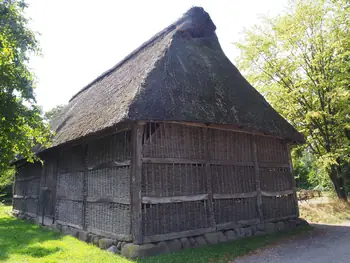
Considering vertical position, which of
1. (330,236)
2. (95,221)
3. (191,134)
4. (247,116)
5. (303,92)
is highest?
(303,92)

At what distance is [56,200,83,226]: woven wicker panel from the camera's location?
28.5 ft

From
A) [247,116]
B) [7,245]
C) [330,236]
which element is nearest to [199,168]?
[247,116]

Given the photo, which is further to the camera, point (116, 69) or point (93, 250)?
point (116, 69)

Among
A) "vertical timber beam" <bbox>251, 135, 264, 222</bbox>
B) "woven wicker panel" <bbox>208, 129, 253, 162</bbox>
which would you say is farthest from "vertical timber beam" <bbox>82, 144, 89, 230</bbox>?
"vertical timber beam" <bbox>251, 135, 264, 222</bbox>

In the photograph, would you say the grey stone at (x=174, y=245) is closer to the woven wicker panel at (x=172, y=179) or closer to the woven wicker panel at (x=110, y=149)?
the woven wicker panel at (x=172, y=179)

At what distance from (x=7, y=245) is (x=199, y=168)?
18.8ft

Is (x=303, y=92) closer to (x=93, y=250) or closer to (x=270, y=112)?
(x=270, y=112)

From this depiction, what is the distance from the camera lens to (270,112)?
9.57m

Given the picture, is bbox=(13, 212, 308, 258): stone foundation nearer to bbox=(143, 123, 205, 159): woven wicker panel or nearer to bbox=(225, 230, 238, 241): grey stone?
bbox=(225, 230, 238, 241): grey stone

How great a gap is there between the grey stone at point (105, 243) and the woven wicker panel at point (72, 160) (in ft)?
8.30

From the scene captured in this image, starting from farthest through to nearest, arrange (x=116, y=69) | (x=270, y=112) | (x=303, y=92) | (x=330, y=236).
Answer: (x=303, y=92) → (x=116, y=69) → (x=270, y=112) → (x=330, y=236)

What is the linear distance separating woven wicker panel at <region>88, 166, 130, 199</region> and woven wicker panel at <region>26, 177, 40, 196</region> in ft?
20.6

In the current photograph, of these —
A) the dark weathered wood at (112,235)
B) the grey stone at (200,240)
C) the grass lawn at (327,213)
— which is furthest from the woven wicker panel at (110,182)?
the grass lawn at (327,213)

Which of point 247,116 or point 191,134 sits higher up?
point 247,116
